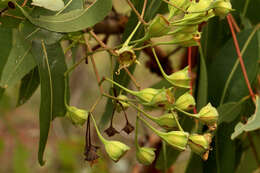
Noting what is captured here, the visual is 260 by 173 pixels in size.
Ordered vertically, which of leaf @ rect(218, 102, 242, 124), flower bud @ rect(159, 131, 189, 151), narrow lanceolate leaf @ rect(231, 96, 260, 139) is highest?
flower bud @ rect(159, 131, 189, 151)

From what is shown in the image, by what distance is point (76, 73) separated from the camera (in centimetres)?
262

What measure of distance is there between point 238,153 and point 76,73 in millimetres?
1482

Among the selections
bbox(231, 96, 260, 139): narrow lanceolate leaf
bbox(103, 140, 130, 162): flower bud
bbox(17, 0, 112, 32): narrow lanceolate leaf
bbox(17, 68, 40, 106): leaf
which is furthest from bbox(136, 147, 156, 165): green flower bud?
bbox(17, 68, 40, 106): leaf

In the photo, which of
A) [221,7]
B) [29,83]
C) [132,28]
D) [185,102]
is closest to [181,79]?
[185,102]

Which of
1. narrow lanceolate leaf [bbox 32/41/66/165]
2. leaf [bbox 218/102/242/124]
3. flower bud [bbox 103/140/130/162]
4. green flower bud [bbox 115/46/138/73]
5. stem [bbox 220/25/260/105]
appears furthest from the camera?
stem [bbox 220/25/260/105]

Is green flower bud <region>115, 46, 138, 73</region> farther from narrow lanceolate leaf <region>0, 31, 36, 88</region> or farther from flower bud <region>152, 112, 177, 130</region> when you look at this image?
narrow lanceolate leaf <region>0, 31, 36, 88</region>

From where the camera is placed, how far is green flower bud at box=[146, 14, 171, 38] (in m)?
0.69

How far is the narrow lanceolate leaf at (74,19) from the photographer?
0.75 meters

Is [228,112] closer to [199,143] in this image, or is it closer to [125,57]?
[199,143]

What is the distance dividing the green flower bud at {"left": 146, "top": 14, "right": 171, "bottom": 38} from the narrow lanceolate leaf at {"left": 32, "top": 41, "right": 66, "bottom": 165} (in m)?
0.28

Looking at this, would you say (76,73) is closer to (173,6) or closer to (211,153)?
(211,153)

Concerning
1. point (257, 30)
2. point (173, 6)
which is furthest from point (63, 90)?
point (257, 30)

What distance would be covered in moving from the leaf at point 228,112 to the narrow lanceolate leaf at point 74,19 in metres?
0.42

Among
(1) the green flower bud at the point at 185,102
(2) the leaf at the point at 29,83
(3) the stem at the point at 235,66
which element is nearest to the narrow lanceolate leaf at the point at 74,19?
(1) the green flower bud at the point at 185,102
